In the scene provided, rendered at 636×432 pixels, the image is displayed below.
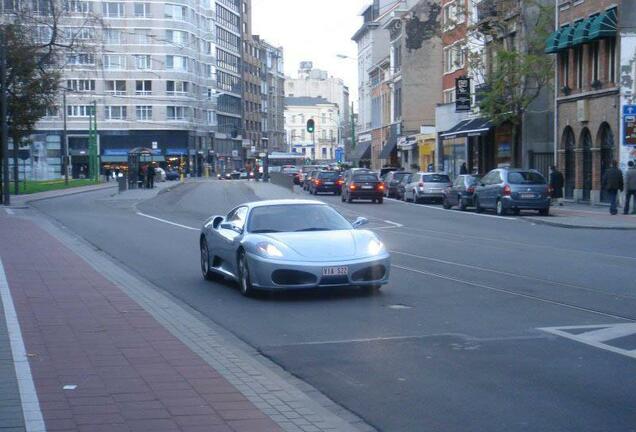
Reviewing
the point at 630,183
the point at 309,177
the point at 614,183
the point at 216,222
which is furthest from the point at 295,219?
the point at 309,177

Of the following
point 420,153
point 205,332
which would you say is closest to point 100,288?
point 205,332

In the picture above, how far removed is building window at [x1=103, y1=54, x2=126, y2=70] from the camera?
102m

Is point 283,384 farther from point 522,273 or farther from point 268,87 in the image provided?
point 268,87

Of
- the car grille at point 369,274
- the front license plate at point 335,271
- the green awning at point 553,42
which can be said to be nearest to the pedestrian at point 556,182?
the green awning at point 553,42

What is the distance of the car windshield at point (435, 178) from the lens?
46.2 metres

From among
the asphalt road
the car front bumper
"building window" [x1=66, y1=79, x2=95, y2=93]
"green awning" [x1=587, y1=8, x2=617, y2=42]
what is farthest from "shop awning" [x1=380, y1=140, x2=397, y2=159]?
the car front bumper

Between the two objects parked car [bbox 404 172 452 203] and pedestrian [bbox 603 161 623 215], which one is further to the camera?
parked car [bbox 404 172 452 203]

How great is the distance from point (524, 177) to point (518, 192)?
2.96 feet

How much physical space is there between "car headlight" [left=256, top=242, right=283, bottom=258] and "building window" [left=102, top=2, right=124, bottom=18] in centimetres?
9029

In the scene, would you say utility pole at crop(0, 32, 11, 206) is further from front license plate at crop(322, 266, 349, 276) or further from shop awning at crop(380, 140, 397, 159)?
shop awning at crop(380, 140, 397, 159)

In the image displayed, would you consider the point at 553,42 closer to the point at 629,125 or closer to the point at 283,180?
the point at 629,125

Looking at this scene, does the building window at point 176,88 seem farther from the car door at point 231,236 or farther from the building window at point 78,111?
the car door at point 231,236

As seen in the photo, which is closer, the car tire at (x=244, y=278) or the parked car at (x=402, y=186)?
the car tire at (x=244, y=278)

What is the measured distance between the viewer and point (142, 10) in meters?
101
